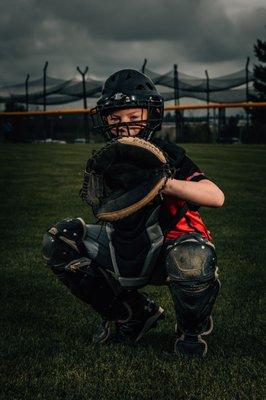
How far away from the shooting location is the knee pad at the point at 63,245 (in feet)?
8.63

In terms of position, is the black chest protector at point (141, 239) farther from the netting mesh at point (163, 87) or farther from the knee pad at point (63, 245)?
the netting mesh at point (163, 87)

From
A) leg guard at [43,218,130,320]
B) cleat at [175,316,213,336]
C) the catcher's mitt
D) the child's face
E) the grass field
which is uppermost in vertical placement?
the child's face

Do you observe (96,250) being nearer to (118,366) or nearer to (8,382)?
(118,366)

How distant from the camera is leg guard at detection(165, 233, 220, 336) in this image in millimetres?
2338

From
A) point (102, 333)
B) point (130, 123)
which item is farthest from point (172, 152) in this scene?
point (102, 333)

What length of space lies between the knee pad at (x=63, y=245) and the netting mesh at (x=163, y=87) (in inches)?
1038

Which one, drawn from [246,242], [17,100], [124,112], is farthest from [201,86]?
[124,112]

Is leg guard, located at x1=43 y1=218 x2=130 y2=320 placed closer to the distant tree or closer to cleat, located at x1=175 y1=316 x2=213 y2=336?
cleat, located at x1=175 y1=316 x2=213 y2=336

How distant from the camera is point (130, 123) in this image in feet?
8.25

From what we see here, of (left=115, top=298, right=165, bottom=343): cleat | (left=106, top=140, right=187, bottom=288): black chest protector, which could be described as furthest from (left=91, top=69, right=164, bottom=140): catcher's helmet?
(left=115, top=298, right=165, bottom=343): cleat

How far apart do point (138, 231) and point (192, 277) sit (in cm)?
36

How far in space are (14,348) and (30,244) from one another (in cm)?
272

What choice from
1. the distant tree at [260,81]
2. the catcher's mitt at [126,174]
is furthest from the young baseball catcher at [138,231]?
the distant tree at [260,81]

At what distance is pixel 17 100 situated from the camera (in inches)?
1152
